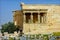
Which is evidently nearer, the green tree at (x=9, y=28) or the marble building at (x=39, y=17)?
the marble building at (x=39, y=17)

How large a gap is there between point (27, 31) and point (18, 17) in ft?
17.4

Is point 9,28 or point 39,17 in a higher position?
point 39,17

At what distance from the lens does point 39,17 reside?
43.5 meters

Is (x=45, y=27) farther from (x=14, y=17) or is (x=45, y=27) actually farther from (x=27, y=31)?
(x=14, y=17)

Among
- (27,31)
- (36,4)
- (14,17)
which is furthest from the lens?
(14,17)

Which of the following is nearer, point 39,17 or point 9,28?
point 39,17

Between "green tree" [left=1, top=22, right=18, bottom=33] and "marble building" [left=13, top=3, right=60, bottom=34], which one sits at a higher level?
"marble building" [left=13, top=3, right=60, bottom=34]

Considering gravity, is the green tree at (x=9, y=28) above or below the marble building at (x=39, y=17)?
below

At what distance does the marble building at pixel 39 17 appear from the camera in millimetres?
41906

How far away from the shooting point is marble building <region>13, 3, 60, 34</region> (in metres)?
41.9

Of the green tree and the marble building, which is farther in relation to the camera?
the green tree

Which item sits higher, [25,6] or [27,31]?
[25,6]

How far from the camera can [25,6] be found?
140 feet

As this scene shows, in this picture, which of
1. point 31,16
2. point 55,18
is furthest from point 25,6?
point 55,18
